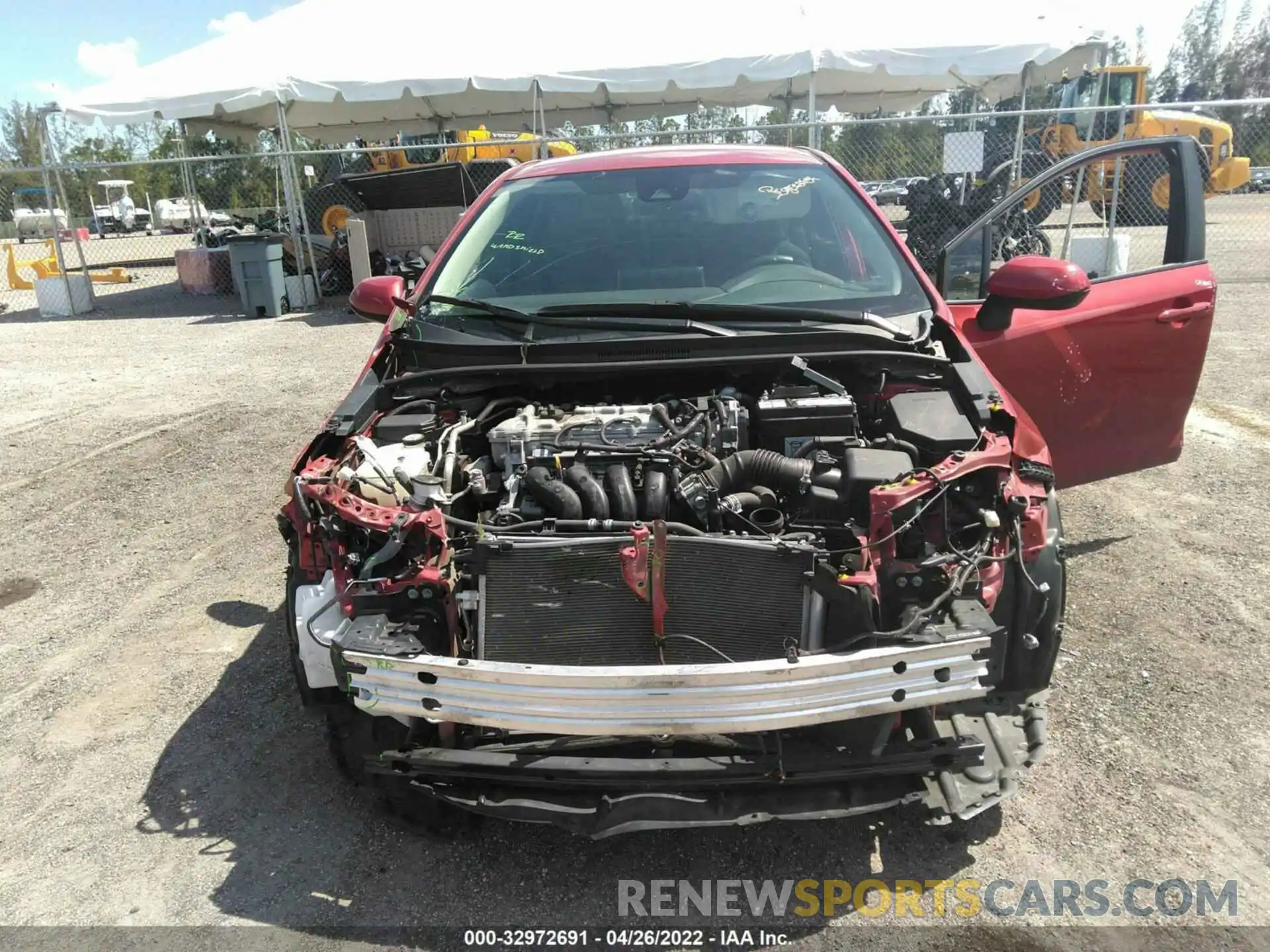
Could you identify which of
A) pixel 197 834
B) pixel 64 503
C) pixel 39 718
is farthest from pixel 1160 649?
pixel 64 503

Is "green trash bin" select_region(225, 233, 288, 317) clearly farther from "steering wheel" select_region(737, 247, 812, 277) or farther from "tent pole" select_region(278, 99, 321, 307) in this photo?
"steering wheel" select_region(737, 247, 812, 277)

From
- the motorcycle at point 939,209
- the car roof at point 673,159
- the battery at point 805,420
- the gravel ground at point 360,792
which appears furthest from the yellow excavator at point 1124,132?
the battery at point 805,420

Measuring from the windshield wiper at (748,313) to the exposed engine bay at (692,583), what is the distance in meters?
0.41

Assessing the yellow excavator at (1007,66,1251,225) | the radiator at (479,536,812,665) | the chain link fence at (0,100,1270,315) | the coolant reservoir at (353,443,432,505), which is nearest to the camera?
the radiator at (479,536,812,665)

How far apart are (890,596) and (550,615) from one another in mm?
897

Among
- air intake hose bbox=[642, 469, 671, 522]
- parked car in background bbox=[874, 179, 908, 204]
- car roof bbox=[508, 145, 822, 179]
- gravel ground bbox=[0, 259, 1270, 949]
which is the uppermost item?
car roof bbox=[508, 145, 822, 179]

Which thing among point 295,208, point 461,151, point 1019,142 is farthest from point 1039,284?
point 461,151

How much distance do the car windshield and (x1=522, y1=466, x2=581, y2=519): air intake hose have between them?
95cm

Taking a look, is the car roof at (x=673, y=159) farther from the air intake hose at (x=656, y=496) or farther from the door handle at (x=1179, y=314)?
the air intake hose at (x=656, y=496)

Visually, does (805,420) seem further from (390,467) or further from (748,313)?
(390,467)

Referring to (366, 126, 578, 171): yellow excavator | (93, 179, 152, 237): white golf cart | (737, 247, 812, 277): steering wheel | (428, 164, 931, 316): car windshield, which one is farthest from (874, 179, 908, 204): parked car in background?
(93, 179, 152, 237): white golf cart

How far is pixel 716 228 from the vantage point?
12.0ft

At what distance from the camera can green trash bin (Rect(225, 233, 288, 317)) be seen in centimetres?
1277

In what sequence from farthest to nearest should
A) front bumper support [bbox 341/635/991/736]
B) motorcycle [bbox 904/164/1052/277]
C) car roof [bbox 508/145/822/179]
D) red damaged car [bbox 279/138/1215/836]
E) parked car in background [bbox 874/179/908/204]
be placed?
parked car in background [bbox 874/179/908/204] < motorcycle [bbox 904/164/1052/277] < car roof [bbox 508/145/822/179] < red damaged car [bbox 279/138/1215/836] < front bumper support [bbox 341/635/991/736]
